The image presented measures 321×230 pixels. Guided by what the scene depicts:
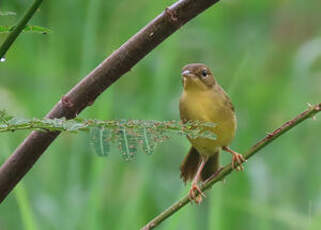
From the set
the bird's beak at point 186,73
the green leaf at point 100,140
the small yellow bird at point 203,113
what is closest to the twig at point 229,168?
the green leaf at point 100,140

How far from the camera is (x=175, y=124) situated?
3.69 ft

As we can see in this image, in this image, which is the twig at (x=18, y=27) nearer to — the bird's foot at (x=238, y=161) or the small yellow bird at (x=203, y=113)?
the bird's foot at (x=238, y=161)

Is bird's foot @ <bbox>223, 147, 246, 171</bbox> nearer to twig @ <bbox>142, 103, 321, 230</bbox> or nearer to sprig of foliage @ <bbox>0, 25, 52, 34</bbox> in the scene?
twig @ <bbox>142, 103, 321, 230</bbox>

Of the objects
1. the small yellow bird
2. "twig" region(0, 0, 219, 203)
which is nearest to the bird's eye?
the small yellow bird

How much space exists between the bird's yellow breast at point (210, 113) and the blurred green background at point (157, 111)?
308 mm

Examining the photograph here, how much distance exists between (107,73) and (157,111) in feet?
7.10

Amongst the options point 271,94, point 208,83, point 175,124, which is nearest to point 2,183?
point 175,124

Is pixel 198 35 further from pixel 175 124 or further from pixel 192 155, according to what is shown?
pixel 175 124

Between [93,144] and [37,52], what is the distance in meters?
3.60

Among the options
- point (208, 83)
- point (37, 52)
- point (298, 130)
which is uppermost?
point (37, 52)

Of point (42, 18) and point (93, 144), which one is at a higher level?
point (42, 18)

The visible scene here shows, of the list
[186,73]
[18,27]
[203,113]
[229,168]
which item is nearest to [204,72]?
[186,73]

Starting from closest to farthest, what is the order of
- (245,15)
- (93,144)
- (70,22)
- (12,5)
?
→ (93,144)
(12,5)
(70,22)
(245,15)

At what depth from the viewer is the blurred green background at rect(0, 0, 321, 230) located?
3326 mm
